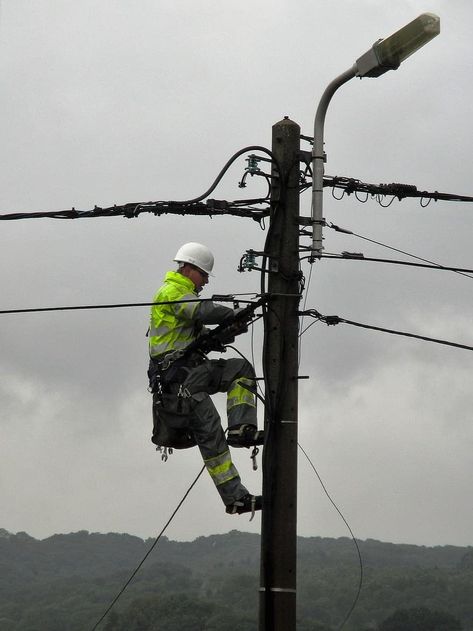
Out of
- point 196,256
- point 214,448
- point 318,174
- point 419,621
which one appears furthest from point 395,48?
point 419,621

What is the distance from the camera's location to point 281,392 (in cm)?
1195

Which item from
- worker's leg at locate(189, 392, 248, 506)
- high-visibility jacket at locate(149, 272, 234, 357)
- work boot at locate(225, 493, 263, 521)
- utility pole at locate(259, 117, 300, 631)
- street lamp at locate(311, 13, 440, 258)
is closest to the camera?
street lamp at locate(311, 13, 440, 258)

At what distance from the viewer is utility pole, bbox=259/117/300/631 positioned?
1159 centimetres

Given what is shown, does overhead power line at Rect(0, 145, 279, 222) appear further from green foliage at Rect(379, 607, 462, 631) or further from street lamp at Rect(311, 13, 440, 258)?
green foliage at Rect(379, 607, 462, 631)

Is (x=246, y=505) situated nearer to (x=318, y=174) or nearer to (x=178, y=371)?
(x=178, y=371)

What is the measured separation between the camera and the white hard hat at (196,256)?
13.2 m

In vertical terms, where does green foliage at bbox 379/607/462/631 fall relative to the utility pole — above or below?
above

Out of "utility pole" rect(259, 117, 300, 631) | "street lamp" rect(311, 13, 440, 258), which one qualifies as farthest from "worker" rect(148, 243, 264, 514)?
"street lamp" rect(311, 13, 440, 258)

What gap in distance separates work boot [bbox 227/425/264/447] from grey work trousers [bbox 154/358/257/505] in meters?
0.06

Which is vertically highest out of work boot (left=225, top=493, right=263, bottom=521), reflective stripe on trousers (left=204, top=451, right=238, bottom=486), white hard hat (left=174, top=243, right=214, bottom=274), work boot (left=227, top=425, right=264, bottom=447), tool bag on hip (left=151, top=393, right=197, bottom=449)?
white hard hat (left=174, top=243, right=214, bottom=274)

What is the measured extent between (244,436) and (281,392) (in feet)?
2.39

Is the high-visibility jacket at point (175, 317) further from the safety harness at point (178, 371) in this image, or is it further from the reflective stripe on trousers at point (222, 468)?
the reflective stripe on trousers at point (222, 468)

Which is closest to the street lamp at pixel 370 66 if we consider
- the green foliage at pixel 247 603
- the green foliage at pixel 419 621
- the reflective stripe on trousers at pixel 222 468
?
the reflective stripe on trousers at pixel 222 468

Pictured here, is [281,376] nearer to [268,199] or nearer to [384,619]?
[268,199]
